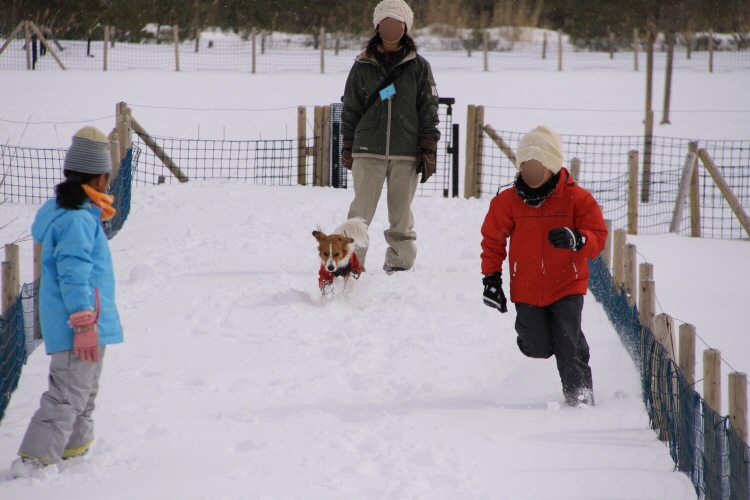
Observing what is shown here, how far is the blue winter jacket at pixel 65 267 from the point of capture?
115 inches

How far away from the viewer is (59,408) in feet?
9.75

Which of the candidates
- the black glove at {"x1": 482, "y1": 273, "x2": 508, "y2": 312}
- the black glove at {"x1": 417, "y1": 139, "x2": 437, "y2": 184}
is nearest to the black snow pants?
the black glove at {"x1": 482, "y1": 273, "x2": 508, "y2": 312}

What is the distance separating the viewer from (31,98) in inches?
747

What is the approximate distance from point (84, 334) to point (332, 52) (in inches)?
1159

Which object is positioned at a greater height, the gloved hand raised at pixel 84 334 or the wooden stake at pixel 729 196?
the wooden stake at pixel 729 196

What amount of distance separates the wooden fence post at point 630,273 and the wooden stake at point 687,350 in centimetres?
144

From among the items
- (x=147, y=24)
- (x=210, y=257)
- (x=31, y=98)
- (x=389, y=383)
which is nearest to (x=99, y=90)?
(x=31, y=98)

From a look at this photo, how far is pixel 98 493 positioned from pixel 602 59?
101ft

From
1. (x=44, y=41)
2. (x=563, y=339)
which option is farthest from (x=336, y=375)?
(x=44, y=41)

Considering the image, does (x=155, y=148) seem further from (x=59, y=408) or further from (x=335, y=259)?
(x=59, y=408)

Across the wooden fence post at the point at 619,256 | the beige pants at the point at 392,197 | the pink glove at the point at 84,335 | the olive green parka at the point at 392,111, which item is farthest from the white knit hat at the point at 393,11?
the pink glove at the point at 84,335

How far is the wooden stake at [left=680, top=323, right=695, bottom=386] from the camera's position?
327 centimetres

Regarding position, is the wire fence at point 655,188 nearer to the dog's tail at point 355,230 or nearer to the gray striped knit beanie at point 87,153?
the dog's tail at point 355,230

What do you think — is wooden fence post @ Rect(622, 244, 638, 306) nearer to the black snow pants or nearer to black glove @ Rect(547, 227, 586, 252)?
the black snow pants
